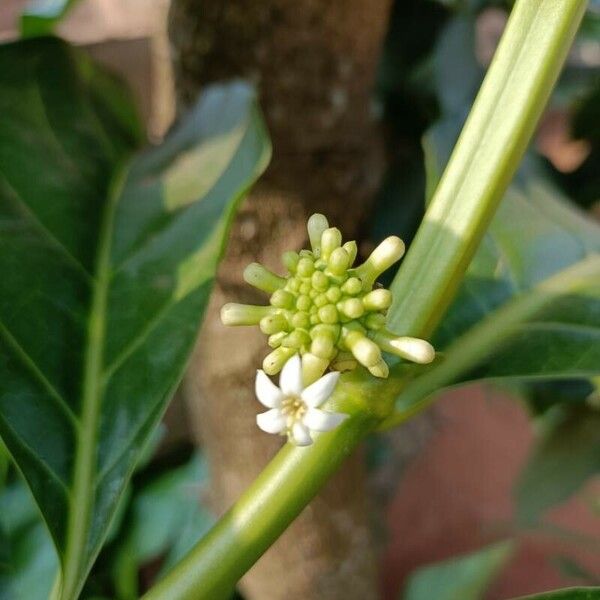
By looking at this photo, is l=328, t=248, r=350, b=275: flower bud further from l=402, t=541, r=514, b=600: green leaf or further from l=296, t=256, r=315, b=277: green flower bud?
l=402, t=541, r=514, b=600: green leaf

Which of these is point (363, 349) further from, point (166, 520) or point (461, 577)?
point (461, 577)

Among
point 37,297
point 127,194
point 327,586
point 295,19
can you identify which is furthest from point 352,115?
point 327,586

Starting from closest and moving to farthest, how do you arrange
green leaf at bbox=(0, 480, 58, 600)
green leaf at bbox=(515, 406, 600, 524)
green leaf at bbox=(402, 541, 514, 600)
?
1. green leaf at bbox=(0, 480, 58, 600)
2. green leaf at bbox=(515, 406, 600, 524)
3. green leaf at bbox=(402, 541, 514, 600)

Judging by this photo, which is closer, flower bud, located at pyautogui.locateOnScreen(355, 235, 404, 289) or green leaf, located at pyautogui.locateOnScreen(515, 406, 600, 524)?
flower bud, located at pyautogui.locateOnScreen(355, 235, 404, 289)

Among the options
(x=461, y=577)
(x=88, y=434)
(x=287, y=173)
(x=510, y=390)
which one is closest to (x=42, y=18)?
(x=287, y=173)

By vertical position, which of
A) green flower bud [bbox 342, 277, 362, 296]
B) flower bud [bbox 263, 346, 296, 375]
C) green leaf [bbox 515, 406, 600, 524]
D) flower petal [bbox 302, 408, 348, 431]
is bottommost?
green leaf [bbox 515, 406, 600, 524]

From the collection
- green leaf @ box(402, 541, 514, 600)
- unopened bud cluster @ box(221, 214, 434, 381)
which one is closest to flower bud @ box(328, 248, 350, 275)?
unopened bud cluster @ box(221, 214, 434, 381)

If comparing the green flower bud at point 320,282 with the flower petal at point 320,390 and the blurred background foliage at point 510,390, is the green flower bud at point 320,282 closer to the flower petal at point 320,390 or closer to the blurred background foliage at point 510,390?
the flower petal at point 320,390

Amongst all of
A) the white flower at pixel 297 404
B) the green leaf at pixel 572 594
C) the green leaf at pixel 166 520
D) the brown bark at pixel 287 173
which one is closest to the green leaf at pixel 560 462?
the brown bark at pixel 287 173
